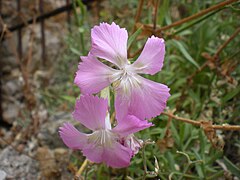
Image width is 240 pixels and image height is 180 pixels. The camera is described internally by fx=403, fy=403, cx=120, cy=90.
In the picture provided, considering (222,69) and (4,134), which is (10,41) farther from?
(222,69)

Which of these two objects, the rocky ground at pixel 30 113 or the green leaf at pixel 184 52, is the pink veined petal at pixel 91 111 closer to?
the rocky ground at pixel 30 113

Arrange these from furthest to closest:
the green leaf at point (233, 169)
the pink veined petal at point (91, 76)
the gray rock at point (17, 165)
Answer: the gray rock at point (17, 165), the green leaf at point (233, 169), the pink veined petal at point (91, 76)

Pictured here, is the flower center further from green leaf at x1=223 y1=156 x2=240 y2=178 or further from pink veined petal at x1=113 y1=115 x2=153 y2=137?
green leaf at x1=223 y1=156 x2=240 y2=178

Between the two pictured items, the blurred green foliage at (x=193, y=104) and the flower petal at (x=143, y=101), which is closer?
the flower petal at (x=143, y=101)

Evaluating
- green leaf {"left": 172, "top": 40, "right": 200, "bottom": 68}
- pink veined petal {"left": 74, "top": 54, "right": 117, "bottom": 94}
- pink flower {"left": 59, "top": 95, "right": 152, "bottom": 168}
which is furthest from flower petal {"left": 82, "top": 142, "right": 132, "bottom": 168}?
green leaf {"left": 172, "top": 40, "right": 200, "bottom": 68}

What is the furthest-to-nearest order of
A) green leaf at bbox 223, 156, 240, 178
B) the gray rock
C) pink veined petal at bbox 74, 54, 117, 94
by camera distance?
the gray rock
green leaf at bbox 223, 156, 240, 178
pink veined petal at bbox 74, 54, 117, 94

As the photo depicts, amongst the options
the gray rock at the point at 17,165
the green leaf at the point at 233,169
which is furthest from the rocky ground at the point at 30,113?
the green leaf at the point at 233,169
